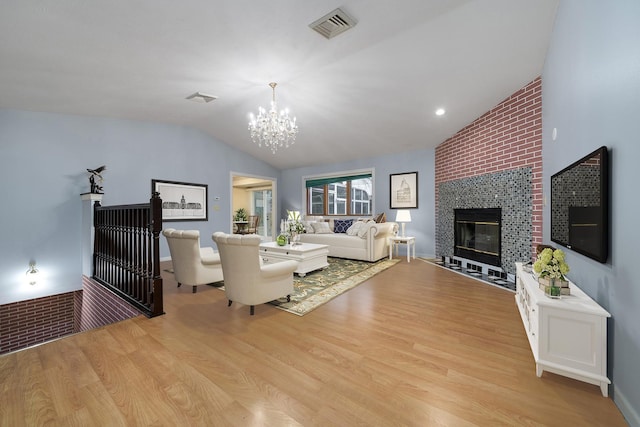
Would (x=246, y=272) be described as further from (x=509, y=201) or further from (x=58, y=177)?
(x=58, y=177)

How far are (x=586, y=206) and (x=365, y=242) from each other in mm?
3769

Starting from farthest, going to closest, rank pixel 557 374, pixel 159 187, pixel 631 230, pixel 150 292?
pixel 159 187 → pixel 150 292 → pixel 557 374 → pixel 631 230

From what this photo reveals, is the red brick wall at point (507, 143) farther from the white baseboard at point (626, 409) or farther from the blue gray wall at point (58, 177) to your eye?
the blue gray wall at point (58, 177)

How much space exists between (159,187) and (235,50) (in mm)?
3917

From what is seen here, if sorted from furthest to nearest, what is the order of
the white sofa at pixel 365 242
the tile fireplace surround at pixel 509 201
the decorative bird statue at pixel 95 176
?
the white sofa at pixel 365 242 → the decorative bird statue at pixel 95 176 → the tile fireplace surround at pixel 509 201

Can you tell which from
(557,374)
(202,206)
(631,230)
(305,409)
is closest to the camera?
(631,230)

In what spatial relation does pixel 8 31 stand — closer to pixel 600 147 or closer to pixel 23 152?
pixel 23 152

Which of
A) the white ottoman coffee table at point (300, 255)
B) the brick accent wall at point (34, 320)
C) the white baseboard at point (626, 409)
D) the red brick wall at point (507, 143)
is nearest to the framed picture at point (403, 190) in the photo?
the red brick wall at point (507, 143)

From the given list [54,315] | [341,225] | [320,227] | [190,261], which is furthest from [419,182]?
[54,315]

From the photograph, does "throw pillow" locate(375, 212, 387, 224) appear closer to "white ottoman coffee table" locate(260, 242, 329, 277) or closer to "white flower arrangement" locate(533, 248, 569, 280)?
"white ottoman coffee table" locate(260, 242, 329, 277)

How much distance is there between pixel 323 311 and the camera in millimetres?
2840

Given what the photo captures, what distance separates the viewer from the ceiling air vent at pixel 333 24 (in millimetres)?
2443

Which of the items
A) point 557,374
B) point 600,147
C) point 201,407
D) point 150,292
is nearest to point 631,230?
point 600,147

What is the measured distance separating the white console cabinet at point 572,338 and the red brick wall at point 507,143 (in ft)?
7.53
